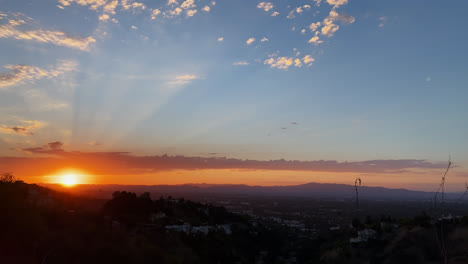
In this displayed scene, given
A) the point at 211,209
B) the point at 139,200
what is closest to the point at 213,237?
the point at 139,200

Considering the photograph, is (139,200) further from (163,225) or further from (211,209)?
(211,209)

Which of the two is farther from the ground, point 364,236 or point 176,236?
point 176,236

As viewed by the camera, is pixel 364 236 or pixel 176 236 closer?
pixel 176 236

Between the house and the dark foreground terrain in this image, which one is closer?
the dark foreground terrain

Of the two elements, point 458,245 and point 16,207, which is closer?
point 16,207

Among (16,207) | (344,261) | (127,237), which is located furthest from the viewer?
(344,261)

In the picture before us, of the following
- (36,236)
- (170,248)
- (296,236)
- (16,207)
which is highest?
(16,207)

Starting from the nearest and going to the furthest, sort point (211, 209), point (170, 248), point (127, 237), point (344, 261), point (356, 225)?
point (127, 237) < point (170, 248) < point (344, 261) < point (356, 225) < point (211, 209)

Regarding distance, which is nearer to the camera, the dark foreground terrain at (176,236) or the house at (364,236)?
the dark foreground terrain at (176,236)
